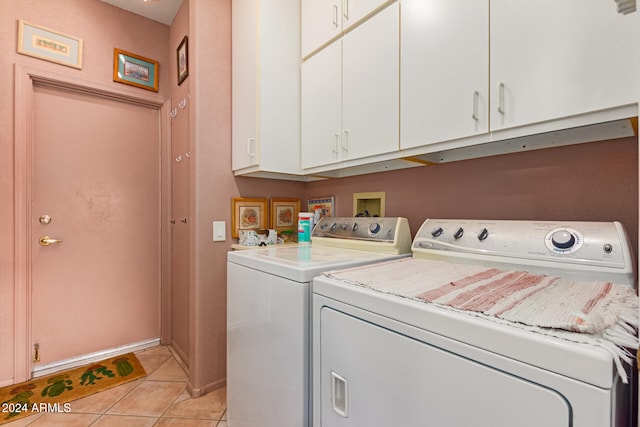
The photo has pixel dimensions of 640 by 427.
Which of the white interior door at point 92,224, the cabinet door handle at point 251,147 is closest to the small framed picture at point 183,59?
the white interior door at point 92,224

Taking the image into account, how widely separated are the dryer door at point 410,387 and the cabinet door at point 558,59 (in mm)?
824

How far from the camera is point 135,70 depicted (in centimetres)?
241

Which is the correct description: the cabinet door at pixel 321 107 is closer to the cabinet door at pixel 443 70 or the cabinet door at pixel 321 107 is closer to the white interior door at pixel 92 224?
the cabinet door at pixel 443 70

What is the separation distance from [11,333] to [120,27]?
2351 mm

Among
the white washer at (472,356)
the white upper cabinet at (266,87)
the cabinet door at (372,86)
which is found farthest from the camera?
the white upper cabinet at (266,87)

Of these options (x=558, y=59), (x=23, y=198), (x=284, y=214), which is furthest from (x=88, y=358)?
(x=558, y=59)

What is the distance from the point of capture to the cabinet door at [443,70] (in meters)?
1.10

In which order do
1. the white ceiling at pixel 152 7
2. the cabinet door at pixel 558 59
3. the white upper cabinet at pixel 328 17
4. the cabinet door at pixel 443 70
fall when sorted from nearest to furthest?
the cabinet door at pixel 558 59 < the cabinet door at pixel 443 70 < the white upper cabinet at pixel 328 17 < the white ceiling at pixel 152 7

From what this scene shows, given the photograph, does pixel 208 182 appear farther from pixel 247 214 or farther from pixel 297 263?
pixel 297 263

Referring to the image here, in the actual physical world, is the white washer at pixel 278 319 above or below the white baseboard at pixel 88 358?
above

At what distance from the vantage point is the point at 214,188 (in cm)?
191

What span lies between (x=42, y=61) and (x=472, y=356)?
2964 mm

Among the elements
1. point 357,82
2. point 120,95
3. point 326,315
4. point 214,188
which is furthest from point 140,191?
point 326,315

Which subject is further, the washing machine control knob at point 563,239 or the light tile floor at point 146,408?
the light tile floor at point 146,408
